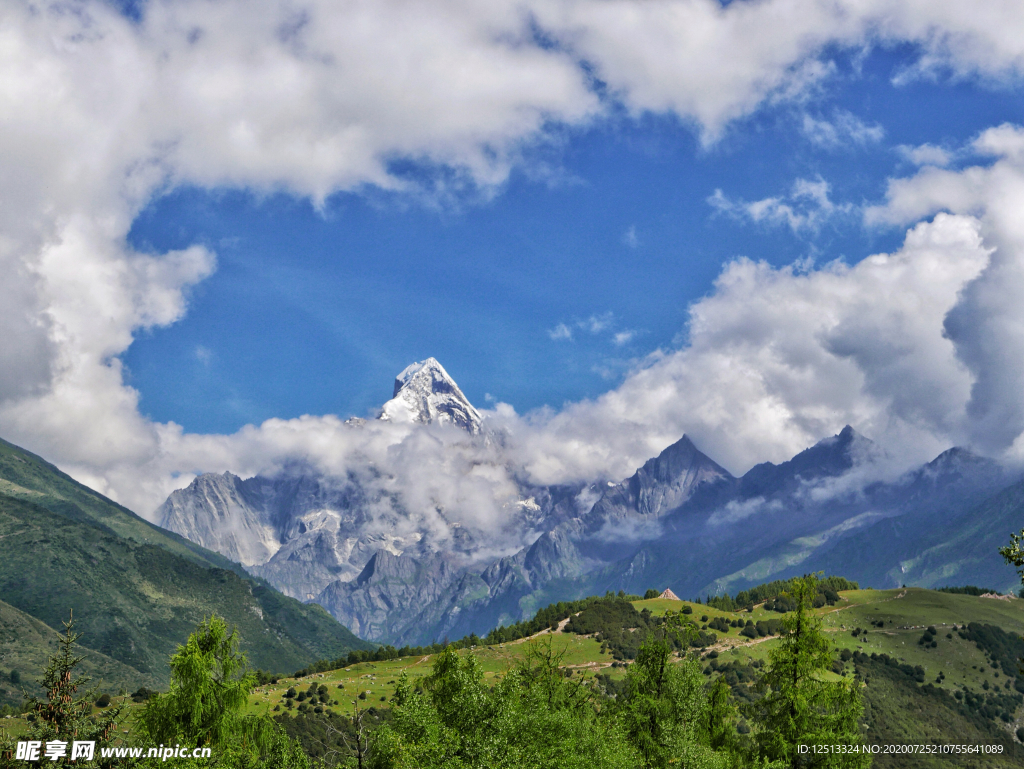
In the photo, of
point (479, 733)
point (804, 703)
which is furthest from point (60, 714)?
point (804, 703)

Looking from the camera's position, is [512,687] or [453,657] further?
[453,657]

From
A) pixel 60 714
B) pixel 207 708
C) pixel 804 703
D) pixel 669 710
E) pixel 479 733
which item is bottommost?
pixel 804 703

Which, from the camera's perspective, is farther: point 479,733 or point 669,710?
point 669,710

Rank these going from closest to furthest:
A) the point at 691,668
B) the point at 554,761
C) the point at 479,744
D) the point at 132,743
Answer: the point at 479,744
the point at 554,761
the point at 132,743
the point at 691,668

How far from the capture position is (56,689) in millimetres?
42406

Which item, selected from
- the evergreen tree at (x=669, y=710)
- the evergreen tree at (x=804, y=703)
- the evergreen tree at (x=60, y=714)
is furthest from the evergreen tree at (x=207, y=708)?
the evergreen tree at (x=804, y=703)

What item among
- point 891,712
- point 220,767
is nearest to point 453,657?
point 220,767

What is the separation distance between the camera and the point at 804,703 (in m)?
58.1

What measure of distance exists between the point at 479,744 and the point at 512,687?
9657 millimetres

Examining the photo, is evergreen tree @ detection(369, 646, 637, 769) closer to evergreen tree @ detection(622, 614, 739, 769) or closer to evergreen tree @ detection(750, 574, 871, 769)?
evergreen tree @ detection(622, 614, 739, 769)

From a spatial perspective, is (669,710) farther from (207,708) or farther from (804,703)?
(207,708)

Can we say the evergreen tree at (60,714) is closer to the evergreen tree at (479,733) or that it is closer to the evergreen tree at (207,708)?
the evergreen tree at (207,708)

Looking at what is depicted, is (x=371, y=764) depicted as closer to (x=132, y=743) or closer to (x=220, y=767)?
(x=220, y=767)

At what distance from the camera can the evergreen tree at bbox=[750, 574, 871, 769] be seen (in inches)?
2254
